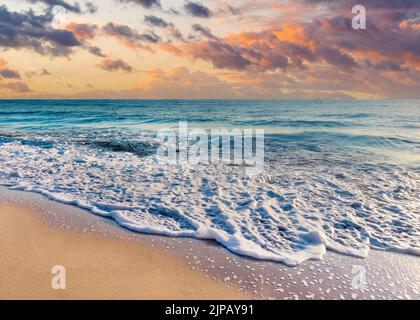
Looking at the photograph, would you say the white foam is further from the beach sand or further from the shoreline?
the beach sand

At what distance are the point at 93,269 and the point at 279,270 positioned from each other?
2.31 meters

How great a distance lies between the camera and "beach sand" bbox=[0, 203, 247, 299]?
3.26 meters

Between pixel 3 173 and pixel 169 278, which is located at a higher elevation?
pixel 3 173

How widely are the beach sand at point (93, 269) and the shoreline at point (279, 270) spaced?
67mm

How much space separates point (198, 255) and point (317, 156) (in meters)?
8.49

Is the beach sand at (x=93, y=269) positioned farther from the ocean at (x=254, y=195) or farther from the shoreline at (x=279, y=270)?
the ocean at (x=254, y=195)

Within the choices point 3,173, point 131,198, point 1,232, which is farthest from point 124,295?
point 3,173

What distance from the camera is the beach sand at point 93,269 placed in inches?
128

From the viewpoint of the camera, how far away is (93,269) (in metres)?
3.63

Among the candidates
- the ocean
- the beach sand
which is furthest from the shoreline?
the ocean

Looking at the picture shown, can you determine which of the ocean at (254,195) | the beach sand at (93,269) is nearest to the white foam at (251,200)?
the ocean at (254,195)

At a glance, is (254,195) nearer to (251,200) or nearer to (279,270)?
(251,200)

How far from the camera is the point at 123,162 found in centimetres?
954
